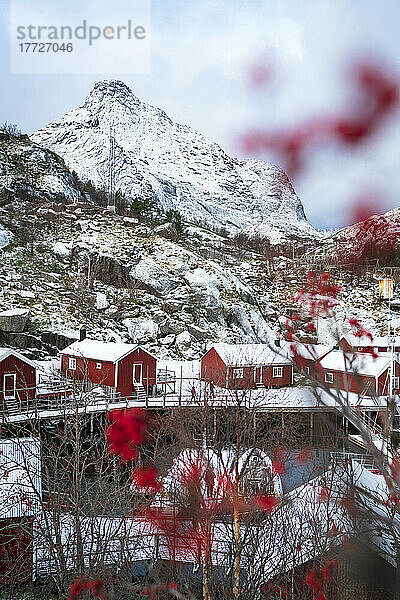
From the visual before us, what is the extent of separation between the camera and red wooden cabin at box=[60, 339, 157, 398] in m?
19.8

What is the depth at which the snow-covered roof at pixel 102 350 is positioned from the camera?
783 inches

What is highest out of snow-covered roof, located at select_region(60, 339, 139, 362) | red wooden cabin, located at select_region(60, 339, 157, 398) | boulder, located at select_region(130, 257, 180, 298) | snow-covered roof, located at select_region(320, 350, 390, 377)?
boulder, located at select_region(130, 257, 180, 298)

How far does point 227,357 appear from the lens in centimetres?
2112

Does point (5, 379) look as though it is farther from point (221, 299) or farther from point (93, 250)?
point (93, 250)

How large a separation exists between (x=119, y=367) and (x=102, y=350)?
1.32 metres

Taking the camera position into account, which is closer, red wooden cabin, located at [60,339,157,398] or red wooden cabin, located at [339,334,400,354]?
red wooden cabin, located at [339,334,400,354]

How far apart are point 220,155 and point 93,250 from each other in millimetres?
34088

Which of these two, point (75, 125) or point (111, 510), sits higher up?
point (75, 125)

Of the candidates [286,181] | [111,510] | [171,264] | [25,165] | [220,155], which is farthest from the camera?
[25,165]

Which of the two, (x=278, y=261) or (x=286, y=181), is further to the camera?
(x=278, y=261)

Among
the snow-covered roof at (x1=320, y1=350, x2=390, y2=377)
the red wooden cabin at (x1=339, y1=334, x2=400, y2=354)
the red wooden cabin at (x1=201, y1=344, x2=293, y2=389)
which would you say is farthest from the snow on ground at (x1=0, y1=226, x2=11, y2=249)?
the snow-covered roof at (x1=320, y1=350, x2=390, y2=377)

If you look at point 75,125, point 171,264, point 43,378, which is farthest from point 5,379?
point 75,125

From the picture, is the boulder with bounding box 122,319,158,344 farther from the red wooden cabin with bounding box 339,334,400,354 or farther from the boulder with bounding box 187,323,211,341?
the red wooden cabin with bounding box 339,334,400,354

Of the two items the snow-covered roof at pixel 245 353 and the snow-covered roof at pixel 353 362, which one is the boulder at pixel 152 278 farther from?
the snow-covered roof at pixel 353 362
